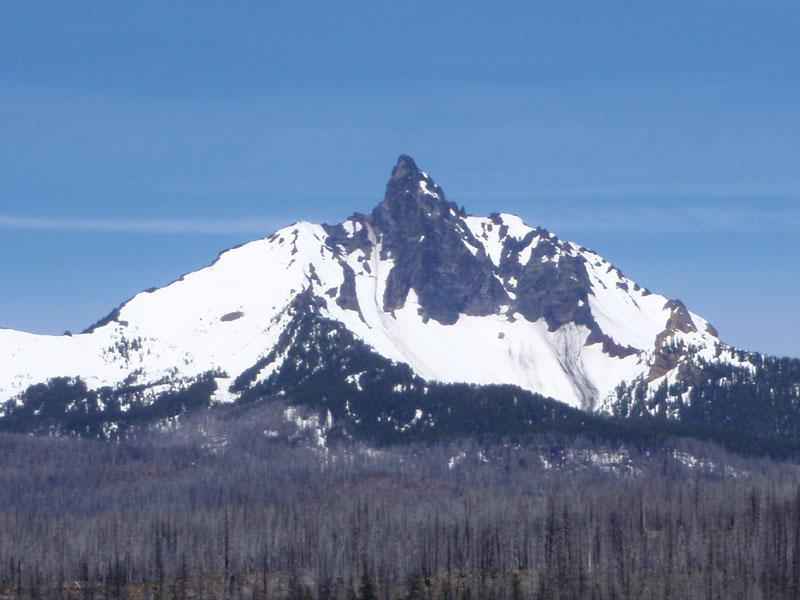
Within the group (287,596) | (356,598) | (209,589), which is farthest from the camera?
(209,589)

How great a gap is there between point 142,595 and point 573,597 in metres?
61.4

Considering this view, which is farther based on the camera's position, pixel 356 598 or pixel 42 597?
pixel 42 597

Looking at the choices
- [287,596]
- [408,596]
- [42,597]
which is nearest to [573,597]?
[408,596]

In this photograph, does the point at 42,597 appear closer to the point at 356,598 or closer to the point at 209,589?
the point at 209,589

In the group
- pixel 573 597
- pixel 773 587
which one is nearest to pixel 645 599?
pixel 573 597

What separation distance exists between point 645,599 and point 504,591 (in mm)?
20149

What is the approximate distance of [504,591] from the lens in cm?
18950

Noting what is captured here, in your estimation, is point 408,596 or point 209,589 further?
point 209,589

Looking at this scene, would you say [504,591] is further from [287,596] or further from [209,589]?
[209,589]

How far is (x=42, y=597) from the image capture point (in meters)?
192

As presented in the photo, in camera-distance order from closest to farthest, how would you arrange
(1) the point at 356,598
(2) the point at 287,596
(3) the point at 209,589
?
(1) the point at 356,598, (2) the point at 287,596, (3) the point at 209,589

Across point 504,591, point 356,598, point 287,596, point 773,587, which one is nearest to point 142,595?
point 287,596

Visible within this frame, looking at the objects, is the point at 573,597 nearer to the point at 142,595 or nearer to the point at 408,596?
the point at 408,596

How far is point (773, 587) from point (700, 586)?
10.8 metres
